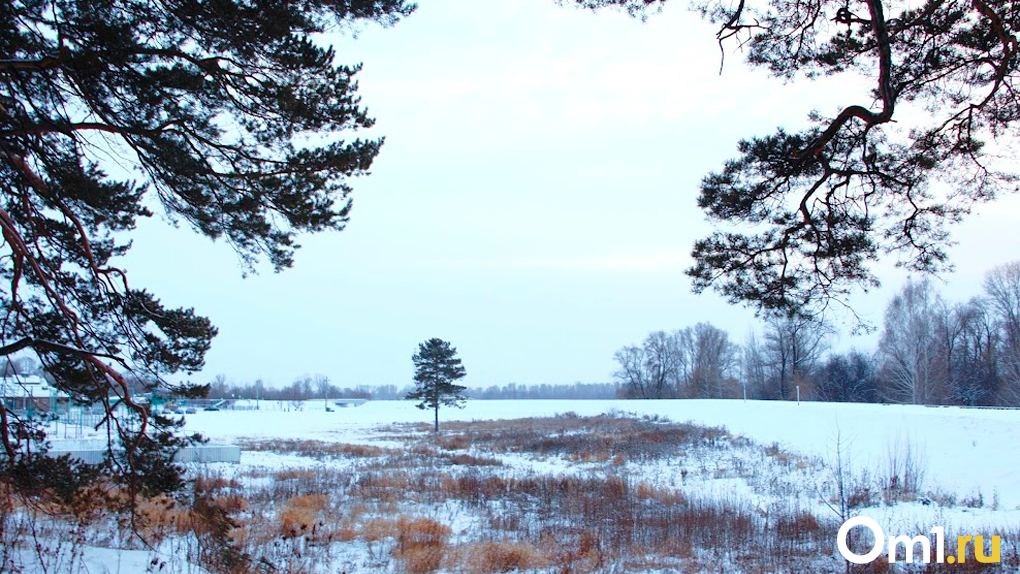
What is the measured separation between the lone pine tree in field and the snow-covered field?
18613mm

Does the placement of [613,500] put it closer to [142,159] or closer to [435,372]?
[142,159]

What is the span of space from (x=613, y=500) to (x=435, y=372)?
32.8 metres

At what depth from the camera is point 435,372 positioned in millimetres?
44781

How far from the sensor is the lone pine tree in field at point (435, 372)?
145 feet

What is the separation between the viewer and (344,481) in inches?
618

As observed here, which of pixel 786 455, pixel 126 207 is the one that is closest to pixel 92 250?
pixel 126 207

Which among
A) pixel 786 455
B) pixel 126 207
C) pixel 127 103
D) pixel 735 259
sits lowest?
pixel 786 455

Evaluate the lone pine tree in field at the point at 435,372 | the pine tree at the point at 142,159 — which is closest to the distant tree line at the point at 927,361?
the lone pine tree in field at the point at 435,372

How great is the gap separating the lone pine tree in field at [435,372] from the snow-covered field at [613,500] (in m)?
18.6

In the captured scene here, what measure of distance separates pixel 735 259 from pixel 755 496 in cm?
874

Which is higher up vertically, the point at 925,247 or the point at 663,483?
the point at 925,247

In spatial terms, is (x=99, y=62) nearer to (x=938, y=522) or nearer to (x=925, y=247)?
(x=925, y=247)

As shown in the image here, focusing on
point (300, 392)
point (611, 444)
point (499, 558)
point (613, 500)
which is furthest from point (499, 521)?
point (300, 392)

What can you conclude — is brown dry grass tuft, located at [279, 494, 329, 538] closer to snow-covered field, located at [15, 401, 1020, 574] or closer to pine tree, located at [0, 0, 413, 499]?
snow-covered field, located at [15, 401, 1020, 574]
